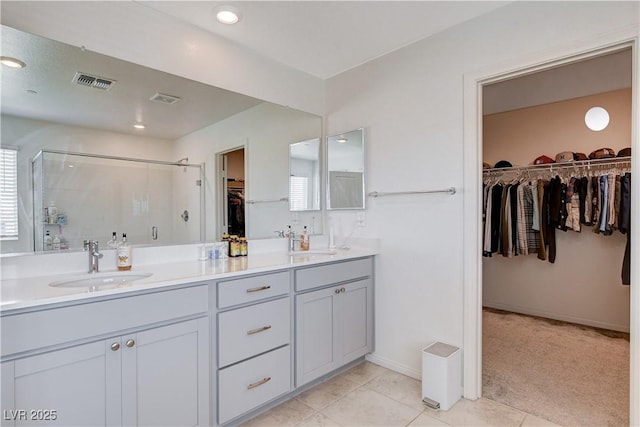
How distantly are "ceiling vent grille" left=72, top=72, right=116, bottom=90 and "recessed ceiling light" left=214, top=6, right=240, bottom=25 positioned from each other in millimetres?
719

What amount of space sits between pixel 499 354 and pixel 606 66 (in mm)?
2754

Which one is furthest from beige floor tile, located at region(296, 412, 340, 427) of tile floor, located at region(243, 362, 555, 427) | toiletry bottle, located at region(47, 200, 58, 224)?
toiletry bottle, located at region(47, 200, 58, 224)

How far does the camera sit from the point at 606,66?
10.2 feet

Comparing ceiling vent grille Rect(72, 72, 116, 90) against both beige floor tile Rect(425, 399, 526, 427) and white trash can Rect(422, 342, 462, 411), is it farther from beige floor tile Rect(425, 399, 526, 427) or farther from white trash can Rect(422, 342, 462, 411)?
beige floor tile Rect(425, 399, 526, 427)

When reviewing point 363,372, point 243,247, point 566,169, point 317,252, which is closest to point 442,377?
point 363,372

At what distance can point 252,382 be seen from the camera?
6.10ft

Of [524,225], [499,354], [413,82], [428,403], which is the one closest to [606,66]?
[524,225]

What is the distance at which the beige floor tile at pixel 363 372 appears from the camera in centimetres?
242

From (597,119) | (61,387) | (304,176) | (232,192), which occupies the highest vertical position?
(597,119)

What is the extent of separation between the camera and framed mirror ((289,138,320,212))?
9.48 ft

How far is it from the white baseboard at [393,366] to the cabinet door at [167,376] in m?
1.40

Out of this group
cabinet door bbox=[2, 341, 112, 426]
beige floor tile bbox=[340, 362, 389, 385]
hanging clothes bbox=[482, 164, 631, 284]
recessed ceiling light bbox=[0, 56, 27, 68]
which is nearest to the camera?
cabinet door bbox=[2, 341, 112, 426]

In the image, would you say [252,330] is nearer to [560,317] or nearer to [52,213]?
[52,213]

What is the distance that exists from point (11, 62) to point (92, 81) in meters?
0.32
